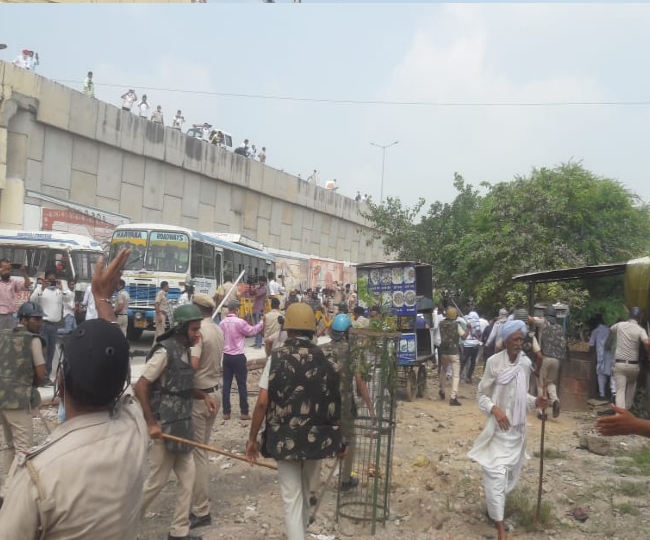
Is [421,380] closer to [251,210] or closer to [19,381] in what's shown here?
[19,381]

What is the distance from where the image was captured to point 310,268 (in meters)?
37.0

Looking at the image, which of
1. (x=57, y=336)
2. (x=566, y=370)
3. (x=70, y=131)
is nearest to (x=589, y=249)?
(x=566, y=370)

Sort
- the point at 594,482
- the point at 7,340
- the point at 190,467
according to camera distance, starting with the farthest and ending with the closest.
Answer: the point at 594,482 < the point at 7,340 < the point at 190,467

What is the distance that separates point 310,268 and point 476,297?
19.0m

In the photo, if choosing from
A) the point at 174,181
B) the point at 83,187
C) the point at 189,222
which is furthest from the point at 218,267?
the point at 189,222

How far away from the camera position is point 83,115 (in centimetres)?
2367

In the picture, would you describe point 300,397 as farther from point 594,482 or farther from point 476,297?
point 476,297

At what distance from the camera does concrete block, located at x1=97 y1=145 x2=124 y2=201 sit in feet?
81.7

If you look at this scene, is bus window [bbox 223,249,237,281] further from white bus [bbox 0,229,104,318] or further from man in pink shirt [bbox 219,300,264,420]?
man in pink shirt [bbox 219,300,264,420]

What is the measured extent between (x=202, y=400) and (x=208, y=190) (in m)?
26.4

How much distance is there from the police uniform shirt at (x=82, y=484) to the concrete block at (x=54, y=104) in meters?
22.7

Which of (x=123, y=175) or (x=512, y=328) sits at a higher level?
(x=123, y=175)

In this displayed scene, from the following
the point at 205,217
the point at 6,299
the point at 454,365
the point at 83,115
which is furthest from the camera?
the point at 205,217

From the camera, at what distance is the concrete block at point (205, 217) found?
30.2 meters
